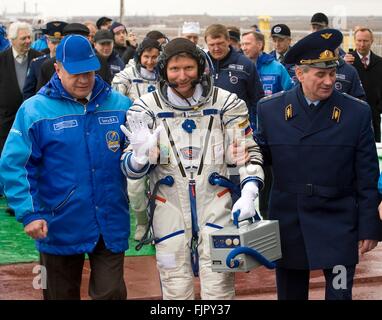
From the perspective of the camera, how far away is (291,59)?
19.1ft

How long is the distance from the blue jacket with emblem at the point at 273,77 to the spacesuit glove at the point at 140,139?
19.3 ft

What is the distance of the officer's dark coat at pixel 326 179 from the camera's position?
5629 mm

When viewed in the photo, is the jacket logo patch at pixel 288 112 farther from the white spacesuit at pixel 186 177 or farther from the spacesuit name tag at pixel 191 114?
the spacesuit name tag at pixel 191 114

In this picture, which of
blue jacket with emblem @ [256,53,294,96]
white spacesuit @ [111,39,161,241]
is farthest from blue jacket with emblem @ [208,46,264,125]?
blue jacket with emblem @ [256,53,294,96]

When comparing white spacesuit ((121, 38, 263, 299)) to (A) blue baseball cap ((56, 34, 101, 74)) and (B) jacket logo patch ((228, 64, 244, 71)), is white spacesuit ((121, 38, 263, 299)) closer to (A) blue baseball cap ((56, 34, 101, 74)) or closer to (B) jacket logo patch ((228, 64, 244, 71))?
(A) blue baseball cap ((56, 34, 101, 74))

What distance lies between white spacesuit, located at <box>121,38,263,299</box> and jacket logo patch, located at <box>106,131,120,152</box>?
239mm

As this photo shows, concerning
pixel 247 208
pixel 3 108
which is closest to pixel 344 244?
pixel 247 208

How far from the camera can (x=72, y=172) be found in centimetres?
562

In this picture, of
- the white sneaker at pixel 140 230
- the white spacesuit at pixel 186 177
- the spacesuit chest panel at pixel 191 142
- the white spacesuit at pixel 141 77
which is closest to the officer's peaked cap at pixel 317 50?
the white spacesuit at pixel 186 177

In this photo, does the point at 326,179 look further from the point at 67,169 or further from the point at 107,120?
the point at 67,169

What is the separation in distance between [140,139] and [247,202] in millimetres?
683

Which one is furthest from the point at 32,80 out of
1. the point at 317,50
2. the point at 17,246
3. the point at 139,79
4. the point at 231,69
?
the point at 317,50
